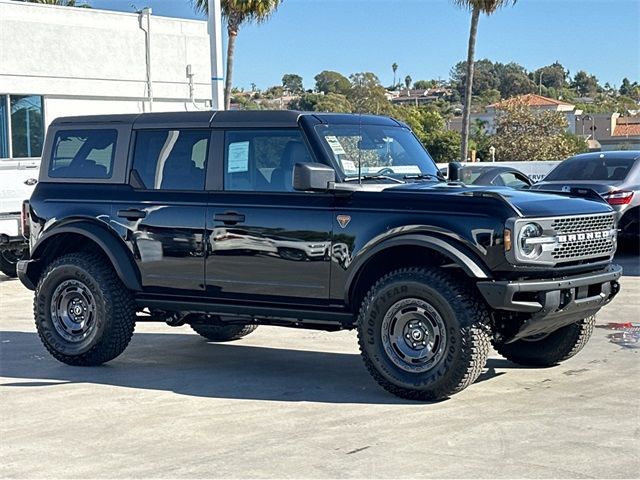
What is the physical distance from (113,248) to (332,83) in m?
77.8

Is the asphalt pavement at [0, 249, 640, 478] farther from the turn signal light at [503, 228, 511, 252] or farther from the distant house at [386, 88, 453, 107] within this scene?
the distant house at [386, 88, 453, 107]

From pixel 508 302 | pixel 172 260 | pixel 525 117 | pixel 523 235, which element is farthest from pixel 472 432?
pixel 525 117

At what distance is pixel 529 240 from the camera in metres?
7.32

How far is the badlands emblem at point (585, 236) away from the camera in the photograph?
757cm

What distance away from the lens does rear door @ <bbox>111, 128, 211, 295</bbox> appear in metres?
8.56

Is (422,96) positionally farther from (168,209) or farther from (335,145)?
(335,145)

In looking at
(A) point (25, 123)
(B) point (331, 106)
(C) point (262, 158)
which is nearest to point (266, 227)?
(C) point (262, 158)

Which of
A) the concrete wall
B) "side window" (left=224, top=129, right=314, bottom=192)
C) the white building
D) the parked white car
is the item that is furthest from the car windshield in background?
the concrete wall

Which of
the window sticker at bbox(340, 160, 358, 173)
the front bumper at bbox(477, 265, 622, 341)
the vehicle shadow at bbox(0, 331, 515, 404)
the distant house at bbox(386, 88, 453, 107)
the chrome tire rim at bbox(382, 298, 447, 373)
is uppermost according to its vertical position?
the distant house at bbox(386, 88, 453, 107)

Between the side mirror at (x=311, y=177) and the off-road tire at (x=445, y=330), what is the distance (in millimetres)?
813

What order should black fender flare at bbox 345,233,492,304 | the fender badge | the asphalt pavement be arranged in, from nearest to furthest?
1. the asphalt pavement
2. black fender flare at bbox 345,233,492,304
3. the fender badge

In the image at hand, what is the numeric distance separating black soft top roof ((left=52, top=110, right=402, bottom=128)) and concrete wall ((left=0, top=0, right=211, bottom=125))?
22.1 meters

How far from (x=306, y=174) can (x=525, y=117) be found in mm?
55331

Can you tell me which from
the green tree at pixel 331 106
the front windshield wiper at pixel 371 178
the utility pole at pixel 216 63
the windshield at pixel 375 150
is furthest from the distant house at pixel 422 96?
the front windshield wiper at pixel 371 178
